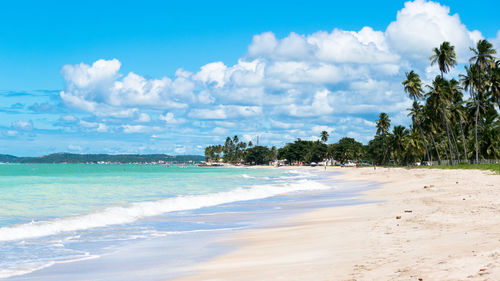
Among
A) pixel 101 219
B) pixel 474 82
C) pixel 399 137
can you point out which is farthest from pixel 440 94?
pixel 101 219

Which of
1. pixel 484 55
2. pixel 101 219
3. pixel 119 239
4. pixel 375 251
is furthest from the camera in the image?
pixel 484 55

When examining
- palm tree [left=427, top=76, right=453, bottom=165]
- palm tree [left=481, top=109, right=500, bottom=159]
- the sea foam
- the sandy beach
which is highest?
palm tree [left=427, top=76, right=453, bottom=165]

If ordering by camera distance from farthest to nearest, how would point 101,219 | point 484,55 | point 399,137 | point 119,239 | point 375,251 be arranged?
point 399,137 → point 484,55 → point 101,219 → point 119,239 → point 375,251

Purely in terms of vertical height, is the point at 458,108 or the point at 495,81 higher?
the point at 495,81

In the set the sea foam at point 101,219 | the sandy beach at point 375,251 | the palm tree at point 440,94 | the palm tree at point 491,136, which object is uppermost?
the palm tree at point 440,94

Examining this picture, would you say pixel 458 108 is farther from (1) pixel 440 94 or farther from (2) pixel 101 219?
(2) pixel 101 219

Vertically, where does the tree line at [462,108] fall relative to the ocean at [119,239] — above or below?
above

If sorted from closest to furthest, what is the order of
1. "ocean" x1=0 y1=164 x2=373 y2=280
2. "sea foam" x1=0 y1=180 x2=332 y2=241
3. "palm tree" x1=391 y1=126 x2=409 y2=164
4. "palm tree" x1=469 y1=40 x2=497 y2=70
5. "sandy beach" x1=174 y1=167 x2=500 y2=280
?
"sandy beach" x1=174 y1=167 x2=500 y2=280 → "ocean" x1=0 y1=164 x2=373 y2=280 → "sea foam" x1=0 y1=180 x2=332 y2=241 → "palm tree" x1=469 y1=40 x2=497 y2=70 → "palm tree" x1=391 y1=126 x2=409 y2=164

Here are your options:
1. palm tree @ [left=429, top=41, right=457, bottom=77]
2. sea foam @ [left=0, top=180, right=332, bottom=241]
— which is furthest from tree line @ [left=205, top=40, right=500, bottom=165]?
sea foam @ [left=0, top=180, right=332, bottom=241]

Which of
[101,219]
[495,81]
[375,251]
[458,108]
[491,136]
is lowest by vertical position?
[101,219]

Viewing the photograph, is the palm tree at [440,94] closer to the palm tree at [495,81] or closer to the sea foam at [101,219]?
the palm tree at [495,81]

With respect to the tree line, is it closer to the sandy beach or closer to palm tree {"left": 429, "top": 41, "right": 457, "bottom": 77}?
palm tree {"left": 429, "top": 41, "right": 457, "bottom": 77}

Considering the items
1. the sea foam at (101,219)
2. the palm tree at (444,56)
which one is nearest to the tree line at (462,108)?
the palm tree at (444,56)

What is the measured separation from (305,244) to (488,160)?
224 ft
